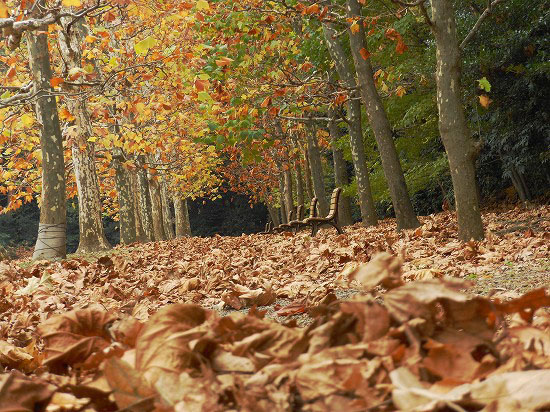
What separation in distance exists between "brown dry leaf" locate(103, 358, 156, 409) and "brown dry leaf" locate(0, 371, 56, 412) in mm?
136

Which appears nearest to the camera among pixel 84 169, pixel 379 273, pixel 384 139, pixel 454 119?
pixel 379 273

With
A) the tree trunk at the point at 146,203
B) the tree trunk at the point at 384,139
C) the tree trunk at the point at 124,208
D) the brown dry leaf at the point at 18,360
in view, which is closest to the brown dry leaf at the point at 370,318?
the brown dry leaf at the point at 18,360

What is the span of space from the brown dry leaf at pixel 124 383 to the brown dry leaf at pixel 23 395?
0.45 ft

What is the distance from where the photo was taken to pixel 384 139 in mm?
10570

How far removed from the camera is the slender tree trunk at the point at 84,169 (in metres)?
12.8

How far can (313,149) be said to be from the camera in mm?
17609

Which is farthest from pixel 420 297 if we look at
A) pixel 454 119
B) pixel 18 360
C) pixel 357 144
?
pixel 357 144

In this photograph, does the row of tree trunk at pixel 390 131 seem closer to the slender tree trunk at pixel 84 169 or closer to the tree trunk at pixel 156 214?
the slender tree trunk at pixel 84 169

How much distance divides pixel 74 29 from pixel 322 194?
8.41m

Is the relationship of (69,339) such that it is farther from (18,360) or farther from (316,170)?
(316,170)

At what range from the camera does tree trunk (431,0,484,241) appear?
6.34m

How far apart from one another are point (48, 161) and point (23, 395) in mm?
10230

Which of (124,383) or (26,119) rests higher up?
(26,119)

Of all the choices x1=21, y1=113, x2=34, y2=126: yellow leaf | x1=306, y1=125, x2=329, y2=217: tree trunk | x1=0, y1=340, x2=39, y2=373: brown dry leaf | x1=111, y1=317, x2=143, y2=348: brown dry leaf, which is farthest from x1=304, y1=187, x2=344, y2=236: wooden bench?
x1=111, y1=317, x2=143, y2=348: brown dry leaf
